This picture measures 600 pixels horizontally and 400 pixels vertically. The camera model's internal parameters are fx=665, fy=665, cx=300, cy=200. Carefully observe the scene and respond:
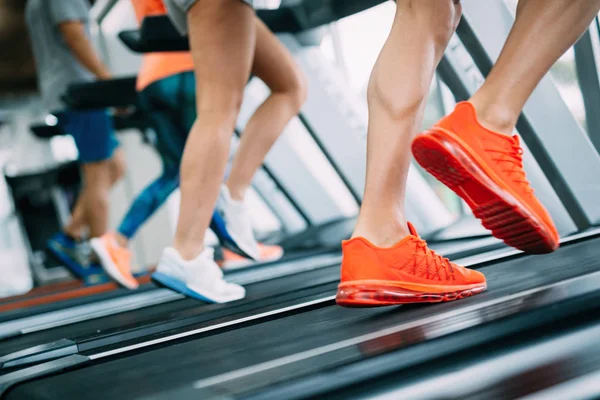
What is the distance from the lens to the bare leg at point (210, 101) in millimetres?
1627

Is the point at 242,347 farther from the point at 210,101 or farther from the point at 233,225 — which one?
the point at 233,225

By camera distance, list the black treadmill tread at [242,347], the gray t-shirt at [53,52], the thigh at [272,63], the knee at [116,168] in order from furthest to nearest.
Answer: the knee at [116,168] → the gray t-shirt at [53,52] → the thigh at [272,63] → the black treadmill tread at [242,347]

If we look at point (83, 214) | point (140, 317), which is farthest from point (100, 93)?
point (140, 317)

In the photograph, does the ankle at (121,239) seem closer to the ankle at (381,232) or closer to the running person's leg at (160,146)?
the running person's leg at (160,146)

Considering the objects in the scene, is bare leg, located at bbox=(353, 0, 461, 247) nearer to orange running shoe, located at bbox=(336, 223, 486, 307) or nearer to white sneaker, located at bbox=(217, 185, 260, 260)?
orange running shoe, located at bbox=(336, 223, 486, 307)

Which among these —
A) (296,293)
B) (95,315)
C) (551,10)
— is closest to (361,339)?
(551,10)

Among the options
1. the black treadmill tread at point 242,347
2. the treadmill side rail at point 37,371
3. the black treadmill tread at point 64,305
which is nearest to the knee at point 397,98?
the black treadmill tread at point 242,347

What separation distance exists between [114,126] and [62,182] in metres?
1.59

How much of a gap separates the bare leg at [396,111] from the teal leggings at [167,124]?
52.3 inches

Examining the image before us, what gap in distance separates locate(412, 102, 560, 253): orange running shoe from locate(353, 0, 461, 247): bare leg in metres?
0.05

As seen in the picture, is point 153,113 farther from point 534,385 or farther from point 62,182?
point 62,182

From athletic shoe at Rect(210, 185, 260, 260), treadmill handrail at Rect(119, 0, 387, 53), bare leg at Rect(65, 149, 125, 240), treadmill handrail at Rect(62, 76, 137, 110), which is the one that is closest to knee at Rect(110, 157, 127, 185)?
bare leg at Rect(65, 149, 125, 240)

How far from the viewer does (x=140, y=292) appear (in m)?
2.84

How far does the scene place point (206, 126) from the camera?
1.71 metres
